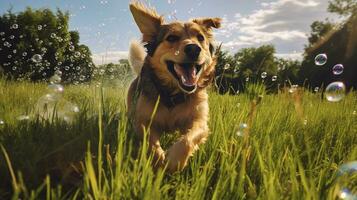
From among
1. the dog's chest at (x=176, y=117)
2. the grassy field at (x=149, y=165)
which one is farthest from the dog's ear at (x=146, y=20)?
the grassy field at (x=149, y=165)

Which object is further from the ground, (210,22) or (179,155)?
(210,22)

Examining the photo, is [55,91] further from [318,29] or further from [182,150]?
[318,29]

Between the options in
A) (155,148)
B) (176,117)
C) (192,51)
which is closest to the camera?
(155,148)

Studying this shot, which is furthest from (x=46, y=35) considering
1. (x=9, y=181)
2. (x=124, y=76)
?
(x=9, y=181)

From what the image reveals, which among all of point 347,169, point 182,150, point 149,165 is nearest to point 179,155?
point 182,150

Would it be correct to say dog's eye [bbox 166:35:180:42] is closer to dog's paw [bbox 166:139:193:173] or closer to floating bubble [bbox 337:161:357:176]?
dog's paw [bbox 166:139:193:173]

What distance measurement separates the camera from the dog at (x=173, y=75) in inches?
173

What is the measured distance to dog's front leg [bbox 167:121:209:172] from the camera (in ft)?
9.57

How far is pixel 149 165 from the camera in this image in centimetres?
213

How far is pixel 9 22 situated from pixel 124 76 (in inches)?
1225

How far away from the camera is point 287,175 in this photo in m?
2.45

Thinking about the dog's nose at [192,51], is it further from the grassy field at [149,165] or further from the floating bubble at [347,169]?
the floating bubble at [347,169]

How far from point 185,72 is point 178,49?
0.94ft

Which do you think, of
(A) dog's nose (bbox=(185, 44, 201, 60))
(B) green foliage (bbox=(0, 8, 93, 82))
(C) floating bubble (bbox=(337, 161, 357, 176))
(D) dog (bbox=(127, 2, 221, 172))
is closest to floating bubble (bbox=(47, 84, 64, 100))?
(D) dog (bbox=(127, 2, 221, 172))
